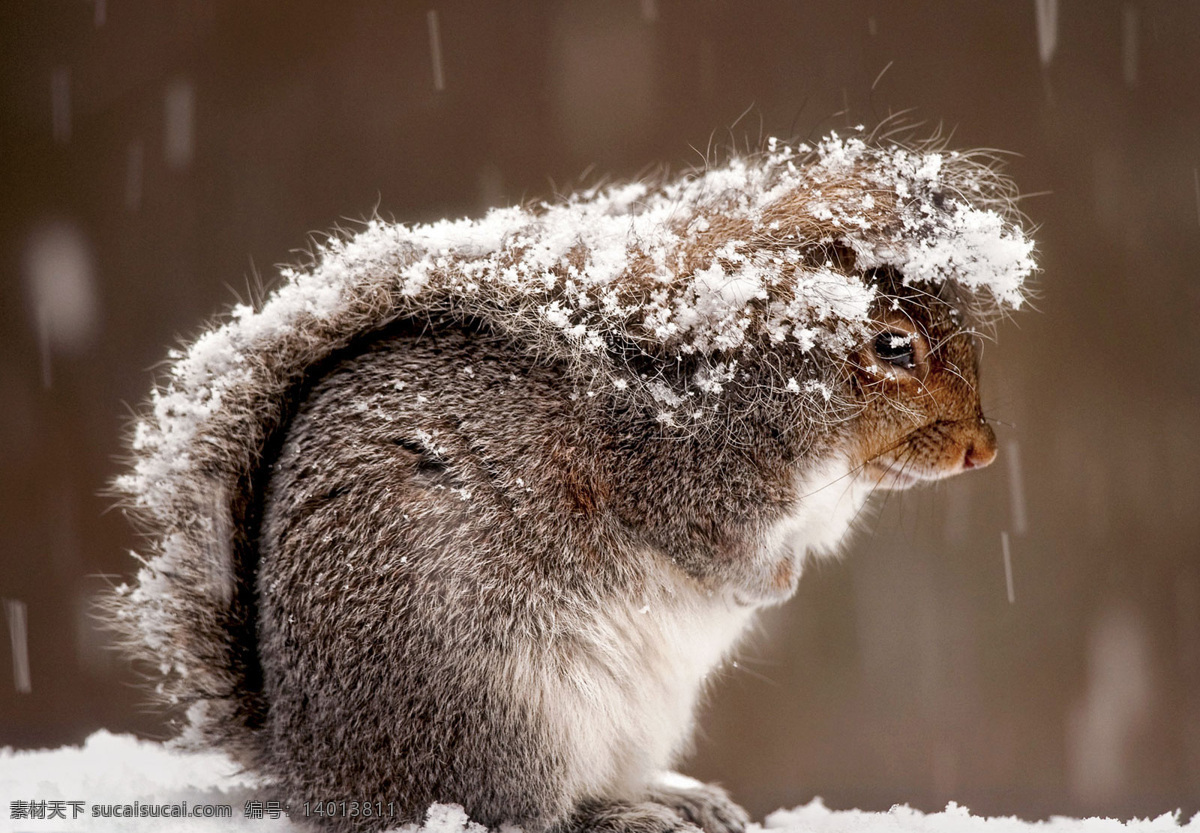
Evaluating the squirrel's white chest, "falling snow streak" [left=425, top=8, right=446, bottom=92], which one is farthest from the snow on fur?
"falling snow streak" [left=425, top=8, right=446, bottom=92]

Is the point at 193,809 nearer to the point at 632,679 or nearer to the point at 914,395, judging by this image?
the point at 632,679

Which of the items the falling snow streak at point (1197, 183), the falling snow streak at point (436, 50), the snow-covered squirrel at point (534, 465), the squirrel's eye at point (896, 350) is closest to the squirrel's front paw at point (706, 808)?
the snow-covered squirrel at point (534, 465)

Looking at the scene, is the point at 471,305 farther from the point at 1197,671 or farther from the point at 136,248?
the point at 1197,671

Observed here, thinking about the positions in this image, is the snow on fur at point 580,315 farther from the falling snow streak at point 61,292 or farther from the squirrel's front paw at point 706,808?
the falling snow streak at point 61,292

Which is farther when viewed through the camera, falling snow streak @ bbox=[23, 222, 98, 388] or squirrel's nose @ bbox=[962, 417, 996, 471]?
falling snow streak @ bbox=[23, 222, 98, 388]

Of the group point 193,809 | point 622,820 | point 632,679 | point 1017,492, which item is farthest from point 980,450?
point 1017,492

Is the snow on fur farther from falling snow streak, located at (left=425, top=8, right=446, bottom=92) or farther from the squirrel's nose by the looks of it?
falling snow streak, located at (left=425, top=8, right=446, bottom=92)
